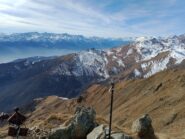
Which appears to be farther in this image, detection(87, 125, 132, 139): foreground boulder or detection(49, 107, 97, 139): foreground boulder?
detection(49, 107, 97, 139): foreground boulder

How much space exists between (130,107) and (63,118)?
11528cm

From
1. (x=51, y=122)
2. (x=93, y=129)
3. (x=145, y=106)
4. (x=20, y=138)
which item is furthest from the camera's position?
(x=145, y=106)

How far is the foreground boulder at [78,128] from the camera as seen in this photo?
51.1 meters

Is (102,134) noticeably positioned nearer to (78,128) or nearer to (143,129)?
(78,128)

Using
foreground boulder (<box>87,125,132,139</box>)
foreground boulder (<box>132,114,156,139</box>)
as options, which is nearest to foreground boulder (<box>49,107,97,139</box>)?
foreground boulder (<box>87,125,132,139</box>)

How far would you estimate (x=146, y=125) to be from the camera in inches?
2103

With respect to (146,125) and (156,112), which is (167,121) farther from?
(146,125)

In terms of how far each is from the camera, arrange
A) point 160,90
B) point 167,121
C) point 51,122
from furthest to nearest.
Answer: point 160,90, point 167,121, point 51,122

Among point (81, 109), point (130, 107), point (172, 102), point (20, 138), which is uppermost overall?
point (81, 109)

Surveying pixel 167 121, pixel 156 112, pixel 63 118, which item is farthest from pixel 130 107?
pixel 63 118

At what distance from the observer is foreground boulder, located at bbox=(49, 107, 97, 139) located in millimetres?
51094

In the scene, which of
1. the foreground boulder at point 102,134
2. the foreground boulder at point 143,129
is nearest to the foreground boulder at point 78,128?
the foreground boulder at point 102,134

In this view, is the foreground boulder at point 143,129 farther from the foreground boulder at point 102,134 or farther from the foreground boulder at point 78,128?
the foreground boulder at point 78,128

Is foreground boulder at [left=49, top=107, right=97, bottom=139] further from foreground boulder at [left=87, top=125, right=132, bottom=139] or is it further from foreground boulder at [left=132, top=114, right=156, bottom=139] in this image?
foreground boulder at [left=132, top=114, right=156, bottom=139]
